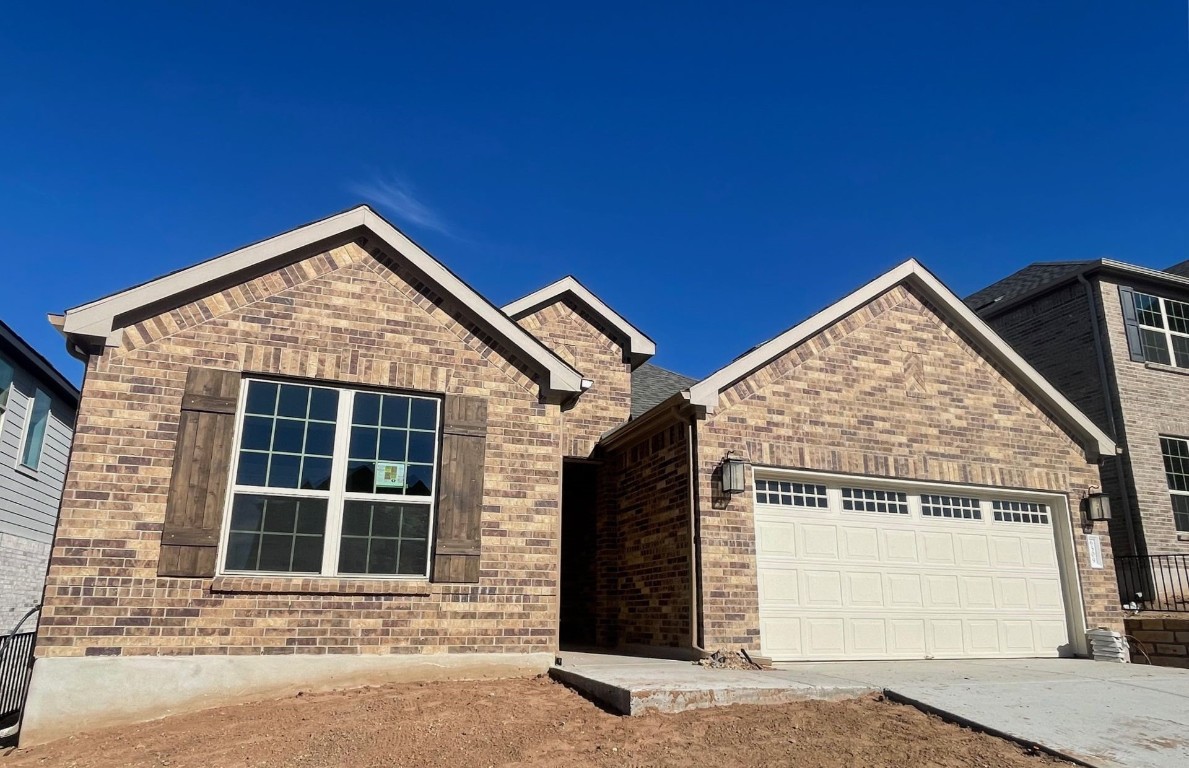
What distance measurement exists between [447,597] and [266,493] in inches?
84.8

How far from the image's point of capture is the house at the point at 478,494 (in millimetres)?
7730

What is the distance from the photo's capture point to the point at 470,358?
9.24 meters

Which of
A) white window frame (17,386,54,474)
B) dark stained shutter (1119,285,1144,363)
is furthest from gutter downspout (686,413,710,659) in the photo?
white window frame (17,386,54,474)

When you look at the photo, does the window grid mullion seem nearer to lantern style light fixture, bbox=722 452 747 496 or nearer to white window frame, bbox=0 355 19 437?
lantern style light fixture, bbox=722 452 747 496

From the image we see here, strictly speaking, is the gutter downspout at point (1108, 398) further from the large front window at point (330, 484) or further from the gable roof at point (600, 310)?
the large front window at point (330, 484)

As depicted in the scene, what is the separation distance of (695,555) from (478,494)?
2744 millimetres

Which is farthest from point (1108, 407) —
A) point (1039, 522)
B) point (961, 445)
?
point (961, 445)

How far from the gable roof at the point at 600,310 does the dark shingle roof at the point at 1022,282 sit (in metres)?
7.41

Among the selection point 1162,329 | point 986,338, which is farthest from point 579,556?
point 1162,329

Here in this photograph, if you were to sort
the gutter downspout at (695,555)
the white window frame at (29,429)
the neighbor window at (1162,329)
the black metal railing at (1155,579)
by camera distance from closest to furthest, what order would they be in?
the gutter downspout at (695,555), the black metal railing at (1155,579), the white window frame at (29,429), the neighbor window at (1162,329)

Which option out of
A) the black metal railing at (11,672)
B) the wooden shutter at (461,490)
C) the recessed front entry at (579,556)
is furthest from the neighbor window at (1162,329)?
the black metal railing at (11,672)

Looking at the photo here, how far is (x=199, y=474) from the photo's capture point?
7965 mm

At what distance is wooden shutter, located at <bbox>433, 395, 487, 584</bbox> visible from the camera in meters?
8.48

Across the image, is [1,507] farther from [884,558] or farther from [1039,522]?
[1039,522]
